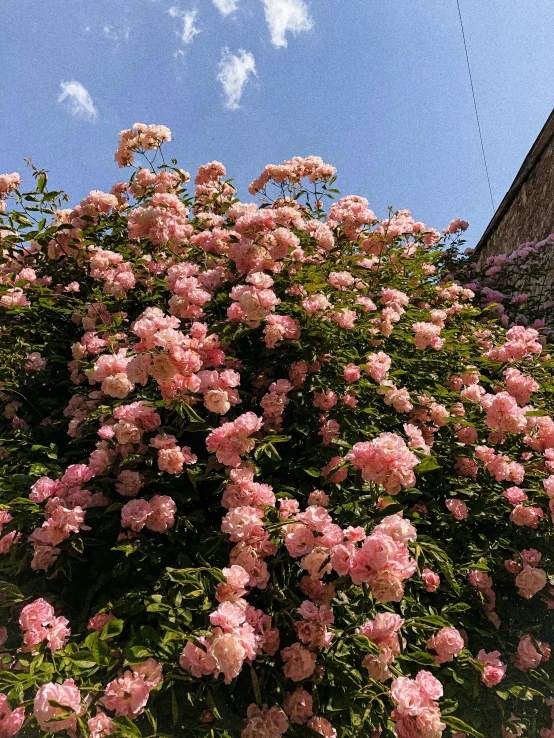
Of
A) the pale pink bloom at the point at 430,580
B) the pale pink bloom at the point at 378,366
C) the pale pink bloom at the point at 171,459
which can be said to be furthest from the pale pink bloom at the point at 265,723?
the pale pink bloom at the point at 378,366

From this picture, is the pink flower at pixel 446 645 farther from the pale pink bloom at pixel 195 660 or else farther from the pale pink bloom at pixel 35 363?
the pale pink bloom at pixel 35 363

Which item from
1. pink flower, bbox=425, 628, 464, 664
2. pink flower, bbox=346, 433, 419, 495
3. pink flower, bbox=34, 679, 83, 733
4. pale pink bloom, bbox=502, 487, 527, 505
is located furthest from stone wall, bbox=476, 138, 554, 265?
pink flower, bbox=34, 679, 83, 733

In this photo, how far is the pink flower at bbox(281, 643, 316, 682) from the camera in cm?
147

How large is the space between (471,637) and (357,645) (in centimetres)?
71

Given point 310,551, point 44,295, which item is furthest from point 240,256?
point 310,551

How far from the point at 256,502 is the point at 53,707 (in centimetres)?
77

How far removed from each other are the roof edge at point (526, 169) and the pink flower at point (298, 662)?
6.49 m

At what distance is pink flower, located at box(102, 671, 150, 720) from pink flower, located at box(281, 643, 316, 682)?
0.42 metres

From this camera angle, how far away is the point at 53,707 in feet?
3.88

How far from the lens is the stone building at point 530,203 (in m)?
5.73

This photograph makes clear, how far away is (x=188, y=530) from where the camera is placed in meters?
1.90

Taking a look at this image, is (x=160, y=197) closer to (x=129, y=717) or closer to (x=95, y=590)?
(x=95, y=590)

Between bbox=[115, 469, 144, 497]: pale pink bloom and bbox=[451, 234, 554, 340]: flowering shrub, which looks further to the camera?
bbox=[451, 234, 554, 340]: flowering shrub

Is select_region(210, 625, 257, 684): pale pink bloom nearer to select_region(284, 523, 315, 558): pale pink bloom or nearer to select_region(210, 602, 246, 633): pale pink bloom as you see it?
select_region(210, 602, 246, 633): pale pink bloom
